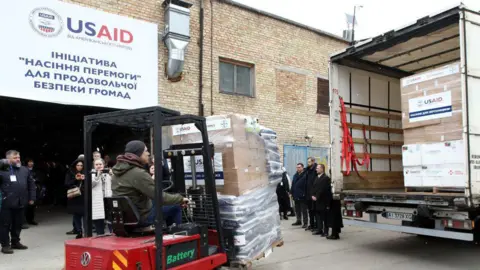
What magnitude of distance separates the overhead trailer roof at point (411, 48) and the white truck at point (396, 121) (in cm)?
2

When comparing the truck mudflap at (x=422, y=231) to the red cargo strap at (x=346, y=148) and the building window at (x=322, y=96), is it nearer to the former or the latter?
the red cargo strap at (x=346, y=148)

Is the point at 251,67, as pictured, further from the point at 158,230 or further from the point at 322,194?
the point at 158,230

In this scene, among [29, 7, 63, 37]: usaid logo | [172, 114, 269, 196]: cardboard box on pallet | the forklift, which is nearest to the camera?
Result: the forklift

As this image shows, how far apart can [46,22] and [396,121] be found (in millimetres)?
7814

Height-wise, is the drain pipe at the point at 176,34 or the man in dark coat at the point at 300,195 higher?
the drain pipe at the point at 176,34

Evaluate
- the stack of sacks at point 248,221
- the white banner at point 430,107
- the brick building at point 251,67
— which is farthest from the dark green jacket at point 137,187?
the brick building at point 251,67

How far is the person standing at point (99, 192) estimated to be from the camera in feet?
25.9

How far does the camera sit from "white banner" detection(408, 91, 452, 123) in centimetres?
646

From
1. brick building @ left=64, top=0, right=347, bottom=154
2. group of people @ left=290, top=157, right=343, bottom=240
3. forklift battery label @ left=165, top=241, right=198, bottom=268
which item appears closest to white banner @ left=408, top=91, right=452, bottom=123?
group of people @ left=290, top=157, right=343, bottom=240

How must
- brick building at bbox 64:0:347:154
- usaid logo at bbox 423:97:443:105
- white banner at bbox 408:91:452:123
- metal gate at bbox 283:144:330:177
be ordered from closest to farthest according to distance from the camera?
white banner at bbox 408:91:452:123 < usaid logo at bbox 423:97:443:105 < brick building at bbox 64:0:347:154 < metal gate at bbox 283:144:330:177

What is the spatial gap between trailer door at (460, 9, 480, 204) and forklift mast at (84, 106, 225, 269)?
358 cm

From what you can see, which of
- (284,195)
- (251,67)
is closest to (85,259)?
(284,195)

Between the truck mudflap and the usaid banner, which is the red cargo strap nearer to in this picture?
the truck mudflap

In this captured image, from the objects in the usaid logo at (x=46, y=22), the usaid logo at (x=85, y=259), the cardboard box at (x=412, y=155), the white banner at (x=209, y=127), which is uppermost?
the usaid logo at (x=46, y=22)
